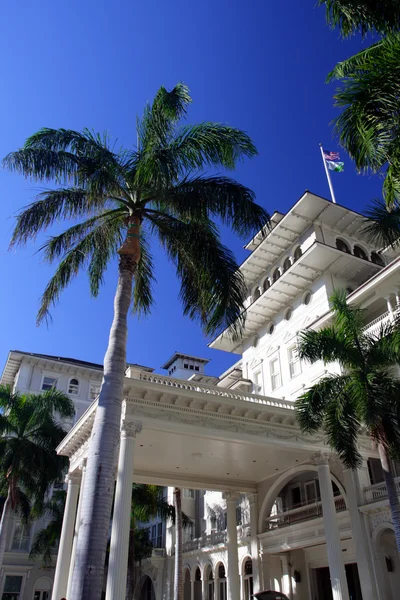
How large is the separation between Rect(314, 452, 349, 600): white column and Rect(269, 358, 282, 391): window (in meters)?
9.76

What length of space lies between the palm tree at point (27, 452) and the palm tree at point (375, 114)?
2459 cm

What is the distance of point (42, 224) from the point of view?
14164 millimetres

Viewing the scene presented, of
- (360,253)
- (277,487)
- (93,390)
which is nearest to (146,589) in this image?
(93,390)

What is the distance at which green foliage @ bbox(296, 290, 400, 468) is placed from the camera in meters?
14.8

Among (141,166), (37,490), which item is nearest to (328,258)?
(141,166)

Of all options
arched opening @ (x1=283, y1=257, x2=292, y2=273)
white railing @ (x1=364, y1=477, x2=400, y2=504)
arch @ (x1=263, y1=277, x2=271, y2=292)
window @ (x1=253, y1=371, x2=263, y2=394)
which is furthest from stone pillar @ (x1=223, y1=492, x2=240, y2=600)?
arched opening @ (x1=283, y1=257, x2=292, y2=273)

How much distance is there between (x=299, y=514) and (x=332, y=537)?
23.2 feet

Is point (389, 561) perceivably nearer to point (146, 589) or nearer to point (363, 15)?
point (363, 15)

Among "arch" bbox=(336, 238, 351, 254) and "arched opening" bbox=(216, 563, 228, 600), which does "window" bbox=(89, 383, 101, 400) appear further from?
"arch" bbox=(336, 238, 351, 254)

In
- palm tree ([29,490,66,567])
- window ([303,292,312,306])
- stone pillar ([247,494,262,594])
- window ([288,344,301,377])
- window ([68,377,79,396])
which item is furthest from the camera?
window ([68,377,79,396])

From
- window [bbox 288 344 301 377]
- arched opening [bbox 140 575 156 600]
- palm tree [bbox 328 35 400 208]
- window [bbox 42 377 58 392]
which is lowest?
arched opening [bbox 140 575 156 600]

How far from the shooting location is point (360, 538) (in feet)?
66.1

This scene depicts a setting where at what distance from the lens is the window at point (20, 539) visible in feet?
136

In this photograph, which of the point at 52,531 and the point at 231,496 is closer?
the point at 231,496
